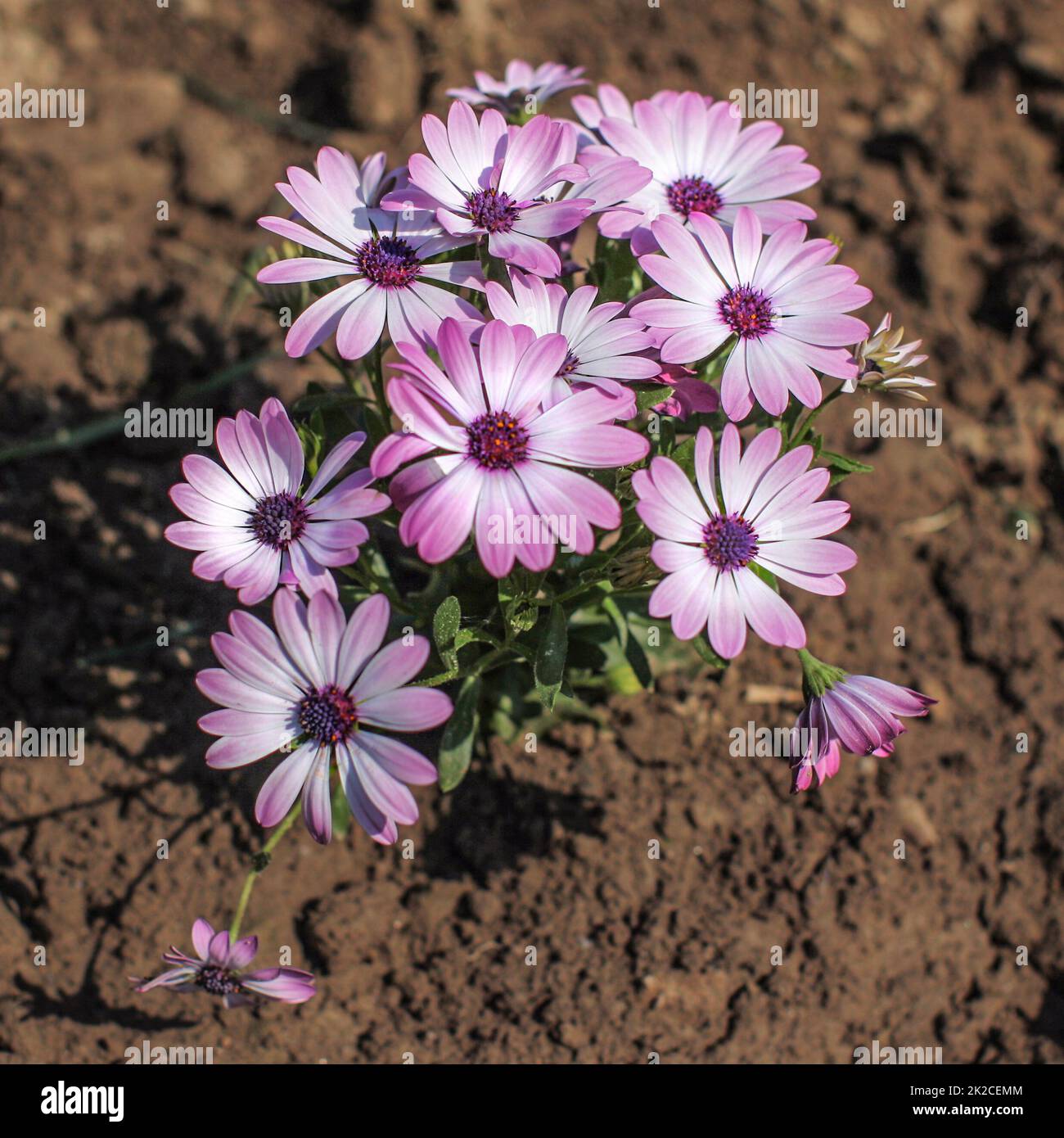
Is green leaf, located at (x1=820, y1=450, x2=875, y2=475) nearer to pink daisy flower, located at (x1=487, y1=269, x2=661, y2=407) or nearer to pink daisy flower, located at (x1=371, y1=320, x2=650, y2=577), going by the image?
pink daisy flower, located at (x1=487, y1=269, x2=661, y2=407)

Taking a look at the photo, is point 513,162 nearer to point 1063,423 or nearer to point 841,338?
point 841,338

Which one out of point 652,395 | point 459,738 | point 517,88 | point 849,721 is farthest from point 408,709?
point 517,88

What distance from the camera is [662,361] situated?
79.4 inches

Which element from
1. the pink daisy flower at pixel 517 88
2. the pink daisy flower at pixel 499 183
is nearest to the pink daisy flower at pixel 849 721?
the pink daisy flower at pixel 499 183

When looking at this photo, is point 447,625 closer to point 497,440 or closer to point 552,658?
point 552,658

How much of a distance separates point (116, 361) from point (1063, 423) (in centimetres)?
336

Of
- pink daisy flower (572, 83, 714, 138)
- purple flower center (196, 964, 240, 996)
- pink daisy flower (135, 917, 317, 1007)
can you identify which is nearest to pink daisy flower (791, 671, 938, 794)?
pink daisy flower (135, 917, 317, 1007)

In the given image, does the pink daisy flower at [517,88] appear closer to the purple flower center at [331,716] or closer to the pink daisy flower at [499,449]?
the pink daisy flower at [499,449]

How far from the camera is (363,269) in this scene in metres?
2.11

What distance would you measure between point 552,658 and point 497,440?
51 cm

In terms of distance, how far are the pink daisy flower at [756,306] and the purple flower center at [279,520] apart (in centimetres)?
75

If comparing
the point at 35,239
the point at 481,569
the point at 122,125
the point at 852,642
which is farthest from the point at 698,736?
the point at 122,125

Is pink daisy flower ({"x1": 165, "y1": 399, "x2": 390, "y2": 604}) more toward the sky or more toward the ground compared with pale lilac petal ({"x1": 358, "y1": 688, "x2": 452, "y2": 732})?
more toward the sky

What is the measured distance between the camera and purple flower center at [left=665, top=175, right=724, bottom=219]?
7.80ft
